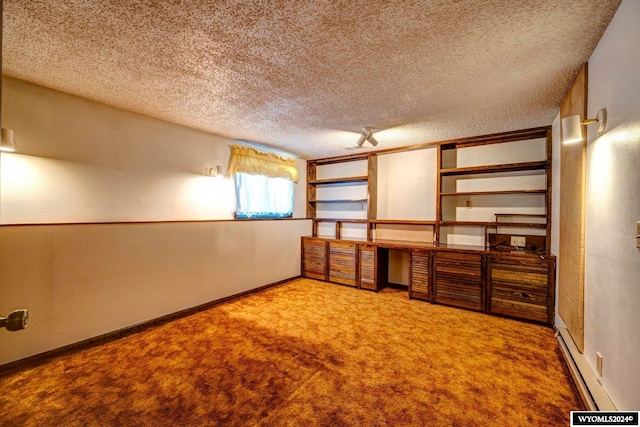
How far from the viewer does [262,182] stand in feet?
14.8

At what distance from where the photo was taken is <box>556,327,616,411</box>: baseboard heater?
1646 millimetres

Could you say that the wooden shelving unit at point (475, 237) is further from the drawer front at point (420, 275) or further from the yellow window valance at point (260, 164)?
the yellow window valance at point (260, 164)

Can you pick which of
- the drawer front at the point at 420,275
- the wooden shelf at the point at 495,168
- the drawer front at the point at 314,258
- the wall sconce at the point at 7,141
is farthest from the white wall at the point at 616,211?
the wall sconce at the point at 7,141

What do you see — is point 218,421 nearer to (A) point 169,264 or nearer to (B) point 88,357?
(B) point 88,357

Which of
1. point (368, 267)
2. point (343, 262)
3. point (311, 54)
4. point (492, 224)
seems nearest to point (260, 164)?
point (343, 262)

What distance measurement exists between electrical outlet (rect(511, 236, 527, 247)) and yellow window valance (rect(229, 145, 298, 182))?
11.1 feet

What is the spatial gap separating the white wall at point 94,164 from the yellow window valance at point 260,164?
A: 0.32 m

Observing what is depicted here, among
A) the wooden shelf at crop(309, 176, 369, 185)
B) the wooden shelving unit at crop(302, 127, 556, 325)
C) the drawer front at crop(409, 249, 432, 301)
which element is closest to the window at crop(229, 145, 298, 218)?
the wooden shelf at crop(309, 176, 369, 185)

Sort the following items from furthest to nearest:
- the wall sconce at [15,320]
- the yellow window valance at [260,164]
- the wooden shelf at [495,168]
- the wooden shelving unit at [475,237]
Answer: the yellow window valance at [260,164] < the wooden shelf at [495,168] < the wooden shelving unit at [475,237] < the wall sconce at [15,320]

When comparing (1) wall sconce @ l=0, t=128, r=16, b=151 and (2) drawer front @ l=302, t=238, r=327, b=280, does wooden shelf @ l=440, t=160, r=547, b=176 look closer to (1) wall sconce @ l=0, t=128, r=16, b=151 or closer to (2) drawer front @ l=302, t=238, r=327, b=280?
(2) drawer front @ l=302, t=238, r=327, b=280

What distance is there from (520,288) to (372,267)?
1.83 metres

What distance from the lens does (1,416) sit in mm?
1729

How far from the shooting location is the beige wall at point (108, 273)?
2270 millimetres

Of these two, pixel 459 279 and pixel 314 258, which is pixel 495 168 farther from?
pixel 314 258
